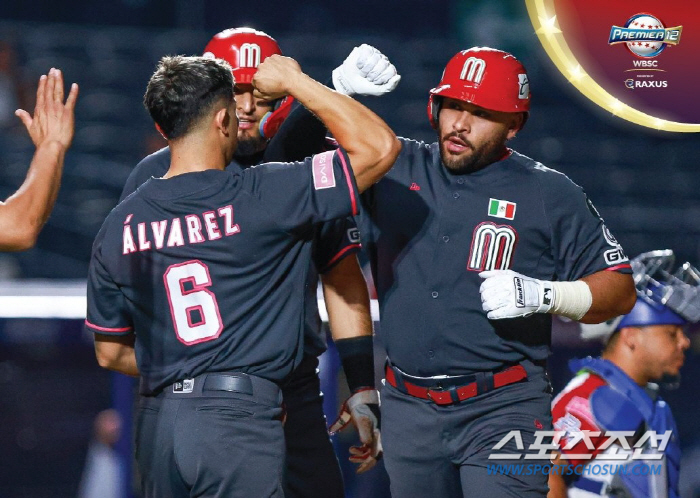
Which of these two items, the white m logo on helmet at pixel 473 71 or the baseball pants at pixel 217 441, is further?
the white m logo on helmet at pixel 473 71

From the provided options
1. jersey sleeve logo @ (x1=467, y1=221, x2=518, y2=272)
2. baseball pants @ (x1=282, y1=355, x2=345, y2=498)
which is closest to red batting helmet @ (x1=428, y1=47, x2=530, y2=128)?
jersey sleeve logo @ (x1=467, y1=221, x2=518, y2=272)

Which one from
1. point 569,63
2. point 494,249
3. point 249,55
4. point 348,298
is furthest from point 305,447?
point 569,63

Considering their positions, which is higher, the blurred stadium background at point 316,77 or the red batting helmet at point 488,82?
the red batting helmet at point 488,82

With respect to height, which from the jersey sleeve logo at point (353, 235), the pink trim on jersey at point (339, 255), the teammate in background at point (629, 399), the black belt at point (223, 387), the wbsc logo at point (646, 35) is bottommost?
the teammate in background at point (629, 399)

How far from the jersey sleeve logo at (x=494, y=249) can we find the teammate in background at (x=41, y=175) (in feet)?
4.43

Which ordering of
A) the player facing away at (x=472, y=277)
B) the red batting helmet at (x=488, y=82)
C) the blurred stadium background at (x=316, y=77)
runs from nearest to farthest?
1. the player facing away at (x=472, y=277)
2. the red batting helmet at (x=488, y=82)
3. the blurred stadium background at (x=316, y=77)

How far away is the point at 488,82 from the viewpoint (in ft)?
10.5

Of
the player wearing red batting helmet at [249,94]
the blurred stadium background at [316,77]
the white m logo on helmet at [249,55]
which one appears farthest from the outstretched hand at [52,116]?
the blurred stadium background at [316,77]

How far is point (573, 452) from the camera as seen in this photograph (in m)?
3.72

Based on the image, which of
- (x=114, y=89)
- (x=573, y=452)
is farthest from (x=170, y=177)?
(x=114, y=89)

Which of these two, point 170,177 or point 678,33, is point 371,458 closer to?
point 170,177

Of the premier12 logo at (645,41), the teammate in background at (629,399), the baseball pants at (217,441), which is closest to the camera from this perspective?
the baseball pants at (217,441)

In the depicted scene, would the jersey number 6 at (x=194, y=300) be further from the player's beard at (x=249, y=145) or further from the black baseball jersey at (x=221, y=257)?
the player's beard at (x=249, y=145)

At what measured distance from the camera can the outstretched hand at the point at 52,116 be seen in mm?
2713
